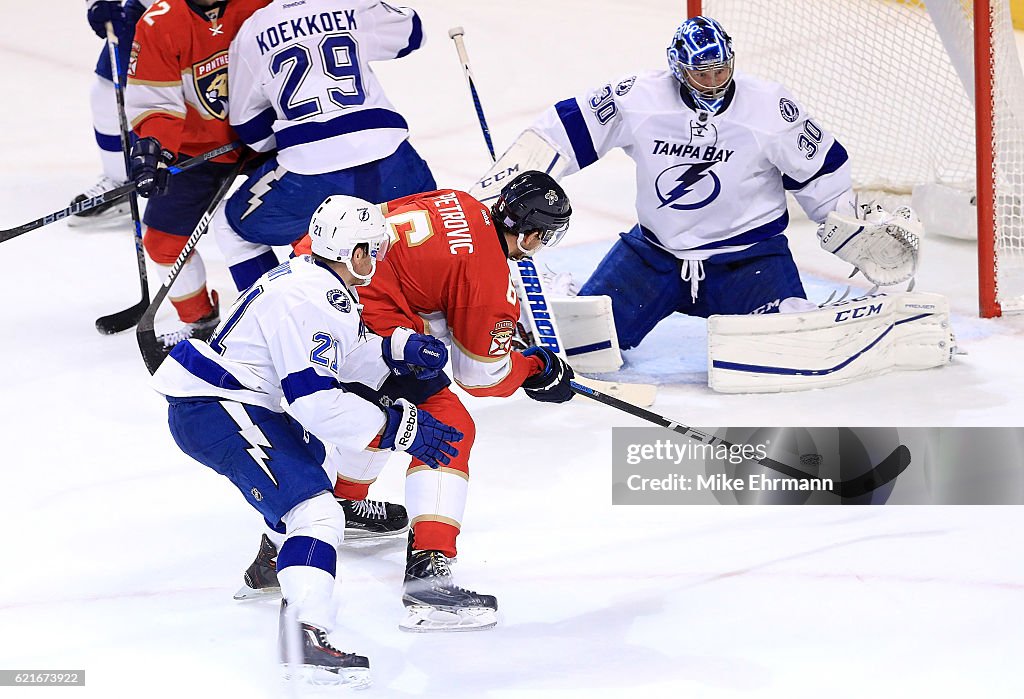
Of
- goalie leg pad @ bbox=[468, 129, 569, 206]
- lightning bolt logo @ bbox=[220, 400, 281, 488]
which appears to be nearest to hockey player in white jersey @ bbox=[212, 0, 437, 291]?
goalie leg pad @ bbox=[468, 129, 569, 206]

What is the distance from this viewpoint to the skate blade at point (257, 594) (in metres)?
2.68

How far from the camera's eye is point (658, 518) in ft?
9.91

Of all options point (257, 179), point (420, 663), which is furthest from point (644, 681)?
point (257, 179)

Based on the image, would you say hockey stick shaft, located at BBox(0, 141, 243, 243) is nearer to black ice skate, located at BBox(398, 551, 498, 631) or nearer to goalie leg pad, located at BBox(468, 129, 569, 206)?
goalie leg pad, located at BBox(468, 129, 569, 206)

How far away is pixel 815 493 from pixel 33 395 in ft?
6.87

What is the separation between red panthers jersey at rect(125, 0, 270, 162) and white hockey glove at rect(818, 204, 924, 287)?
66.6 inches

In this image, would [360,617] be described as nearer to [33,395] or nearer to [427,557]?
[427,557]

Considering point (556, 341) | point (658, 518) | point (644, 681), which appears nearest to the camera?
point (644, 681)

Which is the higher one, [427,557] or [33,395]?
[33,395]

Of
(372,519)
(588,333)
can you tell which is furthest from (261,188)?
(372,519)

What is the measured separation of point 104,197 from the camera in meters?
3.86

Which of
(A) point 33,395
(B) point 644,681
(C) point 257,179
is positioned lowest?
(B) point 644,681

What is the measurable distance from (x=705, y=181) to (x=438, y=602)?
164cm

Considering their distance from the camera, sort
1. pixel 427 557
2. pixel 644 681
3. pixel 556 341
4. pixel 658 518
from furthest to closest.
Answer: pixel 556 341, pixel 658 518, pixel 427 557, pixel 644 681
